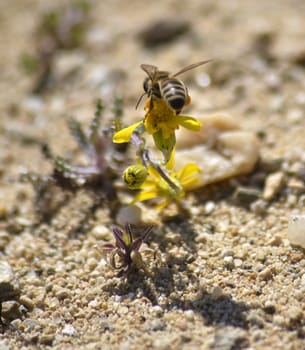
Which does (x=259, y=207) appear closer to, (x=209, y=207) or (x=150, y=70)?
(x=209, y=207)

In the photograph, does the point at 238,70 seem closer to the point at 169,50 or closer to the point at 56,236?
the point at 169,50

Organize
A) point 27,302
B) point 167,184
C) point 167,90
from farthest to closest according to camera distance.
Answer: point 167,184
point 27,302
point 167,90

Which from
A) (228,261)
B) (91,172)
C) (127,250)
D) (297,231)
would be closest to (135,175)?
(127,250)

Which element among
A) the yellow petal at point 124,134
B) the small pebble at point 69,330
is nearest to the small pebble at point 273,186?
the yellow petal at point 124,134

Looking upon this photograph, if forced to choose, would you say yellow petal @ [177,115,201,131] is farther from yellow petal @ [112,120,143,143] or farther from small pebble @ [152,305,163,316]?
small pebble @ [152,305,163,316]

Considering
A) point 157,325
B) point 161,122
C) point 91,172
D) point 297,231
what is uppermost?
point 91,172

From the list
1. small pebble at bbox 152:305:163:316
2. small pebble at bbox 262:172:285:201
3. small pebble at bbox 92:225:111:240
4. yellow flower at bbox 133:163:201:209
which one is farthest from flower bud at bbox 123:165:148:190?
small pebble at bbox 262:172:285:201
